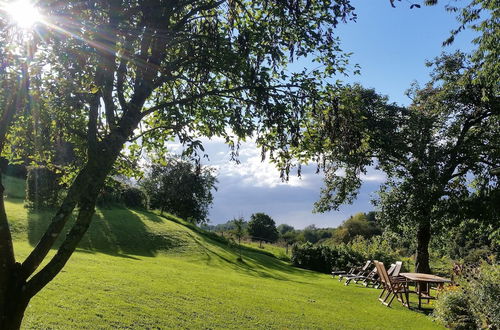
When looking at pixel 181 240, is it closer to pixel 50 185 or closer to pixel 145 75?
pixel 50 185

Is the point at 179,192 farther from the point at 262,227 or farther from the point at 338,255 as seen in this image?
the point at 262,227

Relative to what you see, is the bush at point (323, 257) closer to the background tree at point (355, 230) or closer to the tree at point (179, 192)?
the tree at point (179, 192)

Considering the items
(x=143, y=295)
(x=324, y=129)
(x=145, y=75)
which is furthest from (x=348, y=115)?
(x=143, y=295)

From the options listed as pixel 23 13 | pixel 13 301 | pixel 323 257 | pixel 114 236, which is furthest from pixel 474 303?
pixel 323 257

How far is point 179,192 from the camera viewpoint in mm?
59438

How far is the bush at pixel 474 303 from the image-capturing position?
10.5 meters

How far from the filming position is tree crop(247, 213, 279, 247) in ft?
301

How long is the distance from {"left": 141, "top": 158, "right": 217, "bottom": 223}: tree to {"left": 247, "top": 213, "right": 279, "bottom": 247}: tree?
2368 cm

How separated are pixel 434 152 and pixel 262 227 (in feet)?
241

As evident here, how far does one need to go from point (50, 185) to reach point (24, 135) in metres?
26.7

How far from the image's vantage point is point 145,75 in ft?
19.1

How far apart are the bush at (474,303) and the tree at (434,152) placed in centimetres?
743

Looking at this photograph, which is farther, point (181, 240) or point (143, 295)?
point (181, 240)

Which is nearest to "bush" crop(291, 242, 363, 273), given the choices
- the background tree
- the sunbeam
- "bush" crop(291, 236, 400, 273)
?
"bush" crop(291, 236, 400, 273)
